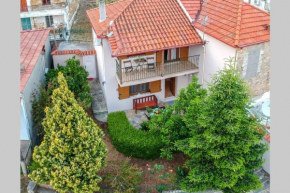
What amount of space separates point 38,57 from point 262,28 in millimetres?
15085

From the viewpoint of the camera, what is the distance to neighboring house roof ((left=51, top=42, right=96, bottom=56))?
26158mm

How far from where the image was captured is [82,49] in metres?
28.2

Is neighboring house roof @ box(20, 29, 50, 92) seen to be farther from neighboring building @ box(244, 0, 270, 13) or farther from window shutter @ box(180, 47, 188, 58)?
neighboring building @ box(244, 0, 270, 13)

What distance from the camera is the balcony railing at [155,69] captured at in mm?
21484

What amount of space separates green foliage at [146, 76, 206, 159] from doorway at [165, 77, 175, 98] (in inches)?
251

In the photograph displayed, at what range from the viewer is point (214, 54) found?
68.4 feet

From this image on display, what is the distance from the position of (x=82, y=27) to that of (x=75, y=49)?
29.5 feet

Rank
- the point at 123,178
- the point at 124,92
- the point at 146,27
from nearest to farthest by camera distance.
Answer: the point at 123,178 < the point at 146,27 < the point at 124,92

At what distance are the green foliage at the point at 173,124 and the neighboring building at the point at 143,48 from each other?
3.96 metres

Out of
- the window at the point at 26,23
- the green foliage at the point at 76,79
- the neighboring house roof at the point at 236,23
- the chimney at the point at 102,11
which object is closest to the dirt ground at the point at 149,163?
the green foliage at the point at 76,79

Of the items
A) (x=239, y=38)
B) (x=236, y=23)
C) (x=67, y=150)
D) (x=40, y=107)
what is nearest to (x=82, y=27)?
(x=40, y=107)

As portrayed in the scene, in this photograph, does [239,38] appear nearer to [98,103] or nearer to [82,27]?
[98,103]

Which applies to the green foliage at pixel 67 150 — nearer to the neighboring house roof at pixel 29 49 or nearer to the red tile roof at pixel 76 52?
the neighboring house roof at pixel 29 49

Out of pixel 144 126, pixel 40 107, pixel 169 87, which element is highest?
pixel 40 107
